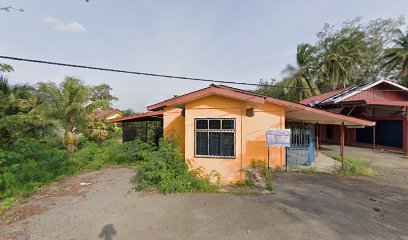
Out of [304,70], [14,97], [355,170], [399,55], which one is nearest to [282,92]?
[304,70]

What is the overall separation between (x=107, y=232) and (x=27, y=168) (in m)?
5.76

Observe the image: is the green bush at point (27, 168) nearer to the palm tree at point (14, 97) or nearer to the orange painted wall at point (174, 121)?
the palm tree at point (14, 97)

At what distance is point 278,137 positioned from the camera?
7062mm

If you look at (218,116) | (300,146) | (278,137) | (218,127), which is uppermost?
(218,116)

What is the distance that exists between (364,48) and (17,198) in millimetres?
38132

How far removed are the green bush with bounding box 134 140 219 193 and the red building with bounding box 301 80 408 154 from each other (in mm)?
14889

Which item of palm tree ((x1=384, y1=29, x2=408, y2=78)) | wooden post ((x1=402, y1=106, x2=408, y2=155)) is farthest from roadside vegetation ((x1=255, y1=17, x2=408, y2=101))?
wooden post ((x1=402, y1=106, x2=408, y2=155))

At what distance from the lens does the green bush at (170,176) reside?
18.8ft

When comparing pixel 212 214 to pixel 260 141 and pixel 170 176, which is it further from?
pixel 260 141

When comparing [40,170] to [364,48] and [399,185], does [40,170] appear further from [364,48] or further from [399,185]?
[364,48]

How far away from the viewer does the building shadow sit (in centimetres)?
355

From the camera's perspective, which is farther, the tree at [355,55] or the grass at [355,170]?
the tree at [355,55]

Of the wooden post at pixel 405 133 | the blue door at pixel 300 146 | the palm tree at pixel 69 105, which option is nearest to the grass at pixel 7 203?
the palm tree at pixel 69 105

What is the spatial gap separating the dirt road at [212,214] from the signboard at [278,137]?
5.19 ft
